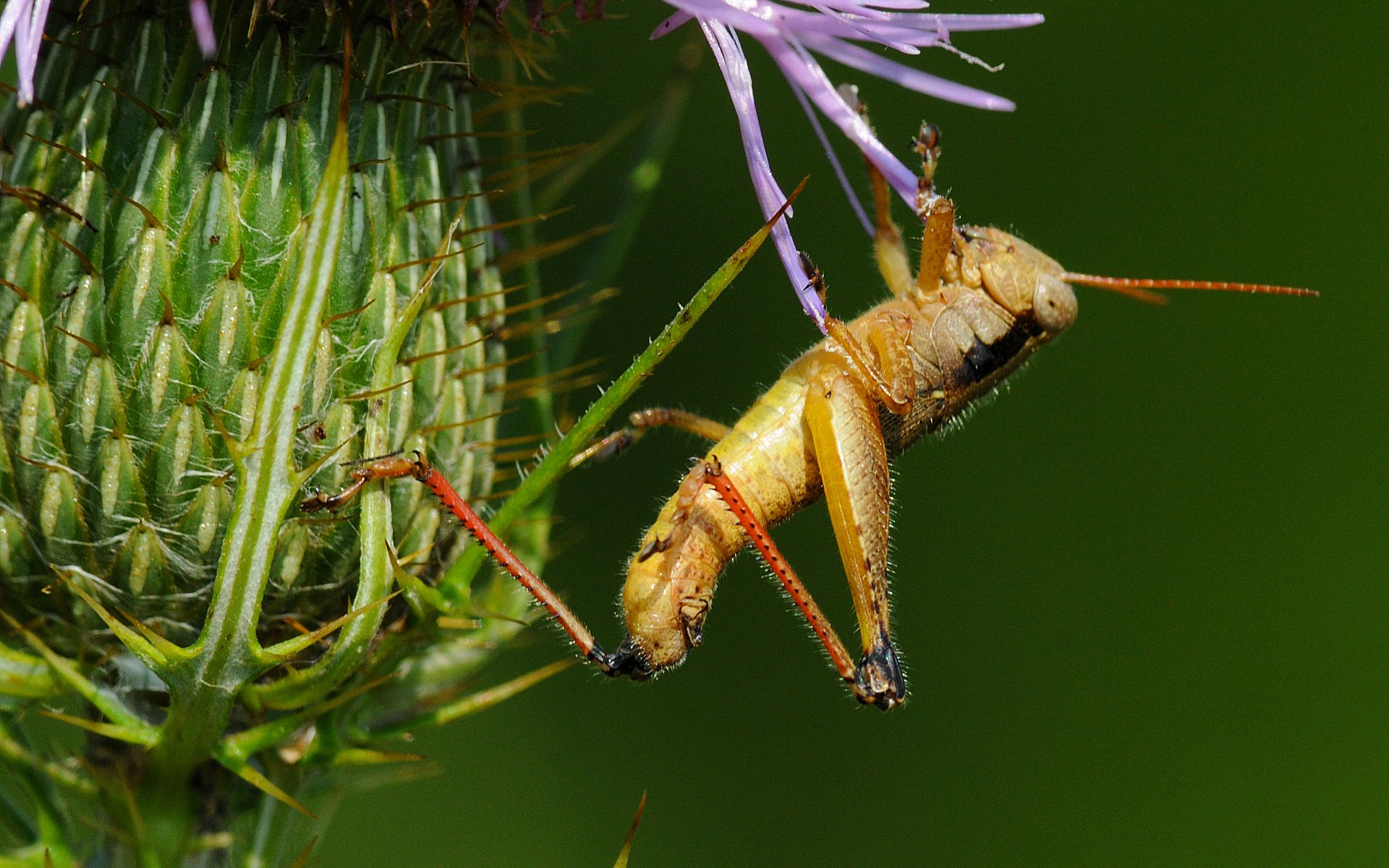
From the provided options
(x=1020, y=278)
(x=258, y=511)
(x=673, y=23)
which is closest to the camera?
(x=258, y=511)

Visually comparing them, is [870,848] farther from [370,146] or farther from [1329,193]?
[370,146]

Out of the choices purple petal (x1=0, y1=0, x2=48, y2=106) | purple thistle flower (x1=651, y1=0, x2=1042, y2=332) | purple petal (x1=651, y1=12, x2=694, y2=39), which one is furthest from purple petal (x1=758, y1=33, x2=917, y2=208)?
purple petal (x1=0, y1=0, x2=48, y2=106)

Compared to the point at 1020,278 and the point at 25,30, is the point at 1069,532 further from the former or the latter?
the point at 25,30

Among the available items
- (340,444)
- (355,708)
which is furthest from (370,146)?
(355,708)

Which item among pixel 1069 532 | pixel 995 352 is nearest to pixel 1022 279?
pixel 995 352

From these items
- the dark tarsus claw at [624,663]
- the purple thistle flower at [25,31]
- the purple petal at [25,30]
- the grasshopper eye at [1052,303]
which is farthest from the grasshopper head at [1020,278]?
the purple petal at [25,30]

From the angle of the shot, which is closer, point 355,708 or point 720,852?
point 355,708
